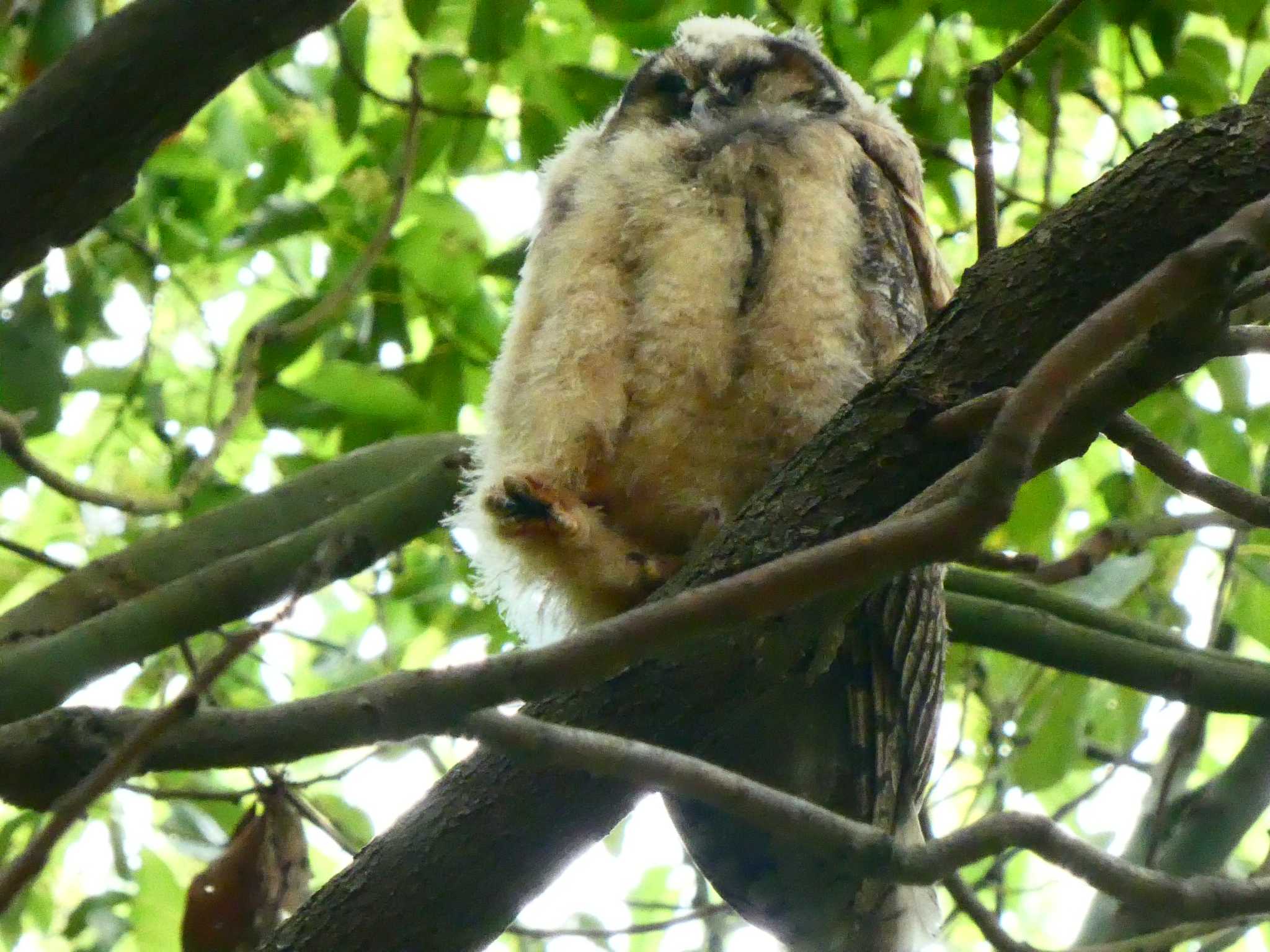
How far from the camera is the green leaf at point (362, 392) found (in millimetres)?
2730

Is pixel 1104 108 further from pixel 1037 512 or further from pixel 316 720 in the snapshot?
pixel 316 720

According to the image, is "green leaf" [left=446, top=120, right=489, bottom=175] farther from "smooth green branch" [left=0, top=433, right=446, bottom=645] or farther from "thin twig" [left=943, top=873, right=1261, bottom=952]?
"thin twig" [left=943, top=873, right=1261, bottom=952]

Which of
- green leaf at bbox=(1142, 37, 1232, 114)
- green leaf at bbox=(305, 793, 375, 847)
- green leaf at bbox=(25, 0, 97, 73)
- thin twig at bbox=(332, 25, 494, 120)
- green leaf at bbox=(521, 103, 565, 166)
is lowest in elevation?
green leaf at bbox=(305, 793, 375, 847)

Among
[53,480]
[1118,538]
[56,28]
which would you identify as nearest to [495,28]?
[56,28]

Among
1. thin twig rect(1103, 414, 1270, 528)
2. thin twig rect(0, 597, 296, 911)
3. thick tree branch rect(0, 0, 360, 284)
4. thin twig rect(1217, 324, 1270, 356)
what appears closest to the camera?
thin twig rect(0, 597, 296, 911)

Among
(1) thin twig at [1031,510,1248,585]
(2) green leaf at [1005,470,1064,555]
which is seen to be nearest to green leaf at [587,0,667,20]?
(2) green leaf at [1005,470,1064,555]

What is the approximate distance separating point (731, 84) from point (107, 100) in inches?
51.1

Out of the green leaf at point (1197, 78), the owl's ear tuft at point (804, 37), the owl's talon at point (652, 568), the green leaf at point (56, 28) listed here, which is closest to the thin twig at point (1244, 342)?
the owl's talon at point (652, 568)

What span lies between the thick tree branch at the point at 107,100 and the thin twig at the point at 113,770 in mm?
1067

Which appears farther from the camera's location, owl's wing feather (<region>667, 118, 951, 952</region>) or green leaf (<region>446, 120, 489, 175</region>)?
green leaf (<region>446, 120, 489, 175</region>)

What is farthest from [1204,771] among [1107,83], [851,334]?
[851,334]

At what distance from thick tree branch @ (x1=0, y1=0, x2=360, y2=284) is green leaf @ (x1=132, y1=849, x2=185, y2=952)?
3.56 feet

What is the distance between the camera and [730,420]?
7.43 ft

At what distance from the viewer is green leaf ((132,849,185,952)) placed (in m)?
2.48
